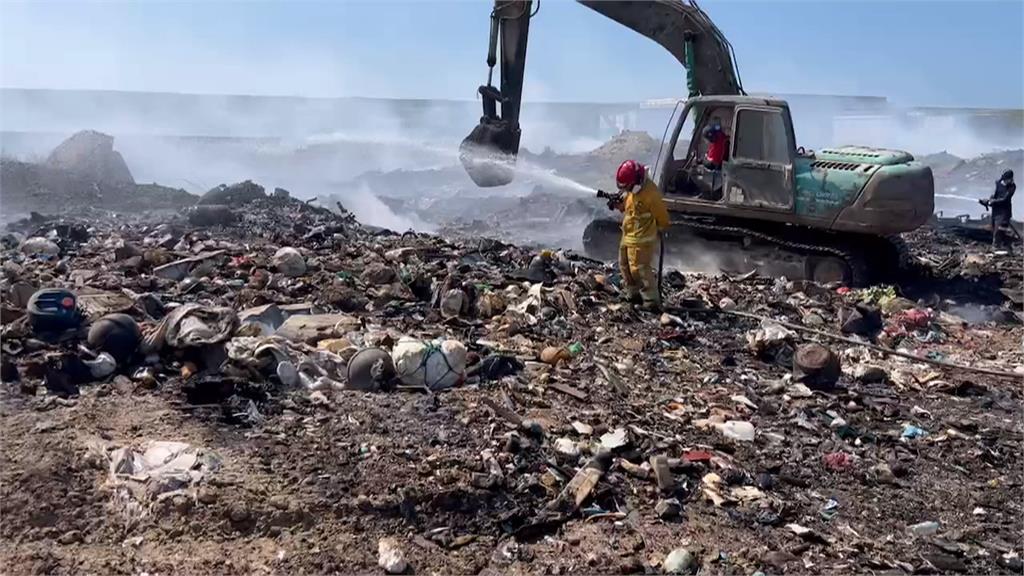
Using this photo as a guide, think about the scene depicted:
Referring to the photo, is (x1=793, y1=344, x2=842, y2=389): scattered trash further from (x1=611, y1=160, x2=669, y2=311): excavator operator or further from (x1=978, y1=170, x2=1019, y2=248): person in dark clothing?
(x1=978, y1=170, x2=1019, y2=248): person in dark clothing

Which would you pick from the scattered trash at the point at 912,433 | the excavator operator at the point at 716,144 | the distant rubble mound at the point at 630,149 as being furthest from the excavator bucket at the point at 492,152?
the distant rubble mound at the point at 630,149

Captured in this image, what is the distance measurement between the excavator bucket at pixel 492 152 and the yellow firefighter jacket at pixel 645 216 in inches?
132

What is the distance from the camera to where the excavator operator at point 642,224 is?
777 cm

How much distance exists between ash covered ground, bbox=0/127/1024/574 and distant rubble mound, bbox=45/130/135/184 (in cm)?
1115

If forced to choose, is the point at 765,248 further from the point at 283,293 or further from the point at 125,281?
the point at 125,281

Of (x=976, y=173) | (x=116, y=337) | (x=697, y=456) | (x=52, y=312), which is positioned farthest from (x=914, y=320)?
(x=976, y=173)

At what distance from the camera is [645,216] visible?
7.79 m

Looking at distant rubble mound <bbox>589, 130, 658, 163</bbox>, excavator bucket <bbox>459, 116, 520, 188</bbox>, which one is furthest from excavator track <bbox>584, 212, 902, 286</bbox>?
distant rubble mound <bbox>589, 130, 658, 163</bbox>

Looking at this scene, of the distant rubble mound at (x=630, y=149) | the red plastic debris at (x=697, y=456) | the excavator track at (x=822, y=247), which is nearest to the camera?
the red plastic debris at (x=697, y=456)

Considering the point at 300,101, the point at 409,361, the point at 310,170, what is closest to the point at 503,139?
the point at 409,361

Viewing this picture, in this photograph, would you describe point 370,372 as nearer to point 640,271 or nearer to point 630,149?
point 640,271

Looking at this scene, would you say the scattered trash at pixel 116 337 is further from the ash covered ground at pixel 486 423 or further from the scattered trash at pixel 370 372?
the scattered trash at pixel 370 372

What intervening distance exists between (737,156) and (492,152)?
9.88 ft

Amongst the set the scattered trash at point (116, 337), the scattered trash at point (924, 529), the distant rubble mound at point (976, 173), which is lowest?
the scattered trash at point (924, 529)
